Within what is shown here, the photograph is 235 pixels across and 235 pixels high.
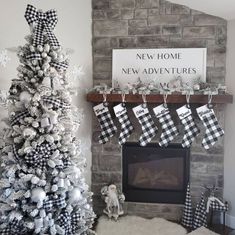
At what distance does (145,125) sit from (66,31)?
115cm

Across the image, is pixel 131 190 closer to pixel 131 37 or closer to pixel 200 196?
pixel 200 196

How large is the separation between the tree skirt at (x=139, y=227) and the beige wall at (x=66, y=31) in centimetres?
53

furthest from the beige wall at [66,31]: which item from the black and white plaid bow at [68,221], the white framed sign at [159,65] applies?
the black and white plaid bow at [68,221]

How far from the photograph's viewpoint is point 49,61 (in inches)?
70.6

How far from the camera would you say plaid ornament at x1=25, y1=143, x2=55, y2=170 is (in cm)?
174

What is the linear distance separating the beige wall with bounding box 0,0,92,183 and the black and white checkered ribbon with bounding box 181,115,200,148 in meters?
0.99

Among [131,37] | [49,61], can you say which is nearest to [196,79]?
[131,37]

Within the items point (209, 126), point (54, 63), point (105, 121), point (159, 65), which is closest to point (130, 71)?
point (159, 65)

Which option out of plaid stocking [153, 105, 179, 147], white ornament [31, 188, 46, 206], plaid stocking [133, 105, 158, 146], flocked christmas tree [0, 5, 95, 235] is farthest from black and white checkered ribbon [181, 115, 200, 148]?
white ornament [31, 188, 46, 206]

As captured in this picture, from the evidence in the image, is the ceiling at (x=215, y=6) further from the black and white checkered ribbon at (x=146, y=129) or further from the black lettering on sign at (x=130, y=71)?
the black and white checkered ribbon at (x=146, y=129)

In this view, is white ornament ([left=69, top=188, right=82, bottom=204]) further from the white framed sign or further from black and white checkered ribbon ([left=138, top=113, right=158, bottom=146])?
the white framed sign

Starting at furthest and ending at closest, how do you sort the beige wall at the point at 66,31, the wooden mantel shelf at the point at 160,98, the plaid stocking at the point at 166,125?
the plaid stocking at the point at 166,125, the wooden mantel shelf at the point at 160,98, the beige wall at the point at 66,31

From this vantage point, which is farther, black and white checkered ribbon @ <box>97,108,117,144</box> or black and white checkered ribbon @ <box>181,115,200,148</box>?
black and white checkered ribbon @ <box>97,108,117,144</box>

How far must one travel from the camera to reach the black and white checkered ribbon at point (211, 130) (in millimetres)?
2857
